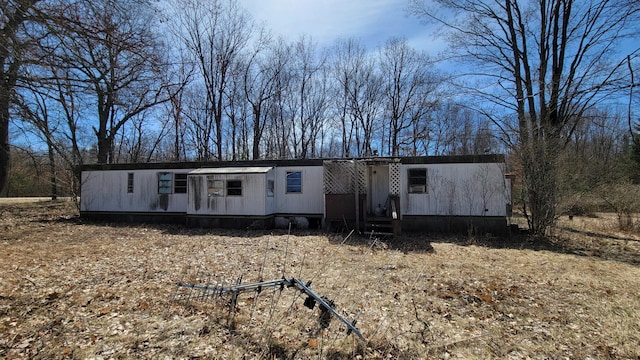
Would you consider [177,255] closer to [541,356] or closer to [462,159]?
[541,356]

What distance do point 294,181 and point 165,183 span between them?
18.9 feet

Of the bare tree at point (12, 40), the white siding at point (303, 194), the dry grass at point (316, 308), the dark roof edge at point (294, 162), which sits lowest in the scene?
the dry grass at point (316, 308)

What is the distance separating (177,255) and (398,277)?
532 centimetres

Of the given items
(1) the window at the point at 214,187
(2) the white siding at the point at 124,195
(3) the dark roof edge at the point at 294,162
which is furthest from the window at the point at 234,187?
(2) the white siding at the point at 124,195

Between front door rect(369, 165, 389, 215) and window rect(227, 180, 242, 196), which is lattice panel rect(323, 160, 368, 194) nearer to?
front door rect(369, 165, 389, 215)

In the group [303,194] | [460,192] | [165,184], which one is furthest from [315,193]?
[165,184]

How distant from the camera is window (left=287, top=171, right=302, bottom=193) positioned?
41.0 feet

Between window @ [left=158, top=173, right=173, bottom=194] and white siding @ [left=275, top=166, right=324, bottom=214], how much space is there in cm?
477

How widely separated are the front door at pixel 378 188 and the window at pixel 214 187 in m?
5.92

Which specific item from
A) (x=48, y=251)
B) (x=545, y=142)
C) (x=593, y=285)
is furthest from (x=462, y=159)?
(x=48, y=251)

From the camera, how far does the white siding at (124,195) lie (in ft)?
44.5

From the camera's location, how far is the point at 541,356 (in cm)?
345

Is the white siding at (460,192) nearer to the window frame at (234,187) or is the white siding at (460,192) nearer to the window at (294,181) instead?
the window at (294,181)

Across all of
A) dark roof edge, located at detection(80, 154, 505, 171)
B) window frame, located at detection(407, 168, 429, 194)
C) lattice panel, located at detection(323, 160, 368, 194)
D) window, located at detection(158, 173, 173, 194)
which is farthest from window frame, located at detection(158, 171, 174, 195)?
window frame, located at detection(407, 168, 429, 194)
